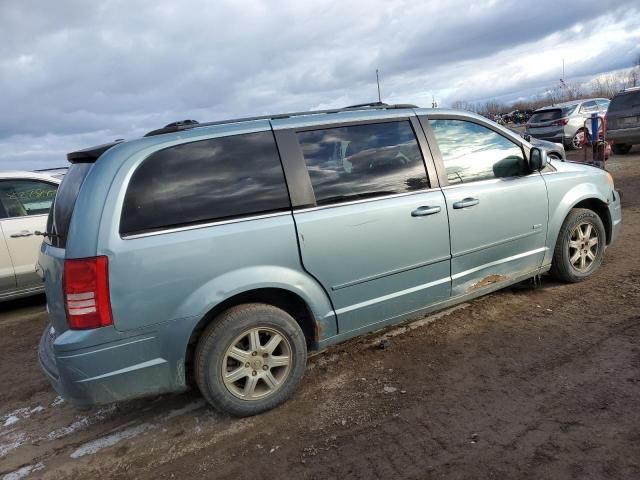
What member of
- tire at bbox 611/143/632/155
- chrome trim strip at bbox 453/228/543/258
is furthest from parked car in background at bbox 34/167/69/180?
tire at bbox 611/143/632/155

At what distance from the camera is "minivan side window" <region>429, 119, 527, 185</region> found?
12.9ft

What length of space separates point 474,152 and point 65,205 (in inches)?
121

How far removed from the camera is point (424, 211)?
3.61 metres

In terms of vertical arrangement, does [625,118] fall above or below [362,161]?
above

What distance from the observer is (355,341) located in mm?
4125

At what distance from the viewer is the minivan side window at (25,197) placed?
580 cm

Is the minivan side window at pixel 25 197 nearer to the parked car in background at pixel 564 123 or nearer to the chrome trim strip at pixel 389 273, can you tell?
the chrome trim strip at pixel 389 273

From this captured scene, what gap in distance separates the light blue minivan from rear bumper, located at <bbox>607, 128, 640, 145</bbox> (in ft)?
35.0

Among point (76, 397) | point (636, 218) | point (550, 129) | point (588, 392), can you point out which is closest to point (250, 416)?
point (76, 397)

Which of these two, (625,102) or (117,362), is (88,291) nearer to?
(117,362)

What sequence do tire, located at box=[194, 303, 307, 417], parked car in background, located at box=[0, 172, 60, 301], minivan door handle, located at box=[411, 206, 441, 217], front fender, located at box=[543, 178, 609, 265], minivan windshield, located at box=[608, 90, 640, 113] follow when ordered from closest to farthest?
tire, located at box=[194, 303, 307, 417] < minivan door handle, located at box=[411, 206, 441, 217] < front fender, located at box=[543, 178, 609, 265] < parked car in background, located at box=[0, 172, 60, 301] < minivan windshield, located at box=[608, 90, 640, 113]

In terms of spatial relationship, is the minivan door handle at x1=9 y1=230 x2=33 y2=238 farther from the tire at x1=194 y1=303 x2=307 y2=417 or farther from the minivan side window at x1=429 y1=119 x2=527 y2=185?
the minivan side window at x1=429 y1=119 x2=527 y2=185

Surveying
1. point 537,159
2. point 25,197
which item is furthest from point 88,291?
point 25,197

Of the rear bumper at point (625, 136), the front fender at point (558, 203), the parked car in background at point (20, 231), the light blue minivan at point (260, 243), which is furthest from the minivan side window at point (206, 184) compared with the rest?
the rear bumper at point (625, 136)
